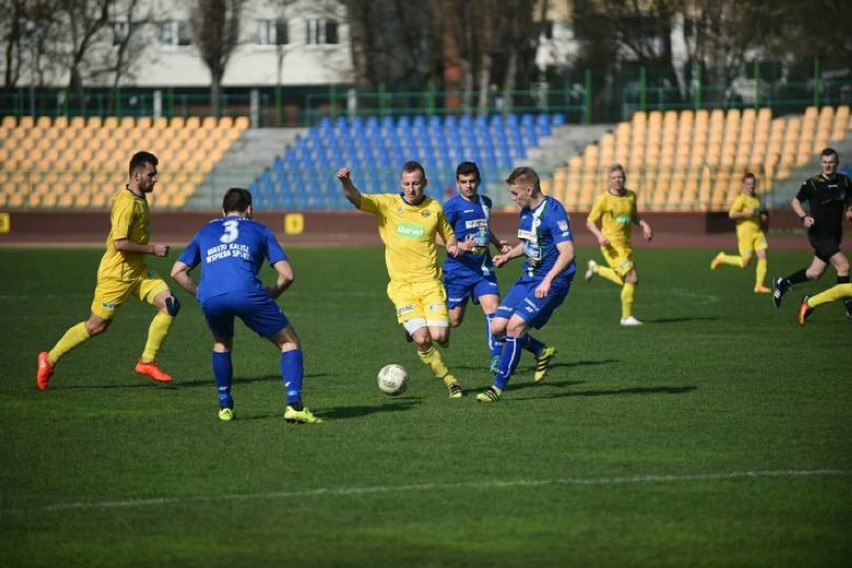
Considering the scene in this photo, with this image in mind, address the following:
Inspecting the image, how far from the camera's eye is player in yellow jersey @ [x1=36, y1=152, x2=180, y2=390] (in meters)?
12.8

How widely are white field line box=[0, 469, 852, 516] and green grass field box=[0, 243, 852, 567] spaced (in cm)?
2

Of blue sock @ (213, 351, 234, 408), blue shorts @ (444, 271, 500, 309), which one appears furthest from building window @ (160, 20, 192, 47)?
blue sock @ (213, 351, 234, 408)

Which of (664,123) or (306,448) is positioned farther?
(664,123)

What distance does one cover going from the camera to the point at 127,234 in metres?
12.9

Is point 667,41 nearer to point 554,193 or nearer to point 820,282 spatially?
point 554,193

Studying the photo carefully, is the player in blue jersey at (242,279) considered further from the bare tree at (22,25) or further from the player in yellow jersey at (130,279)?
the bare tree at (22,25)

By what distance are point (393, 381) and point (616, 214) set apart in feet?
24.1

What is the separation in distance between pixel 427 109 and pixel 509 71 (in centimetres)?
647

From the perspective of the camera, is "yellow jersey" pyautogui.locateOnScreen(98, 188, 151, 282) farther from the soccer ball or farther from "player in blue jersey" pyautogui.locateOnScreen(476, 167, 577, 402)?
"player in blue jersey" pyautogui.locateOnScreen(476, 167, 577, 402)

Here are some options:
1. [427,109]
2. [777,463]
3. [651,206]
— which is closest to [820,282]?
[651,206]

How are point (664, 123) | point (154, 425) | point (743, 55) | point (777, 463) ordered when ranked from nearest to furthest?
point (777, 463), point (154, 425), point (664, 123), point (743, 55)

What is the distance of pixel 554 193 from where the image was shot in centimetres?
3953

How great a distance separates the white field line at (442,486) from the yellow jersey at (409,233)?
3739 millimetres

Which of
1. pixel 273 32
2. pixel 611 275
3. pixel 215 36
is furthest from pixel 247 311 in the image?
pixel 273 32
